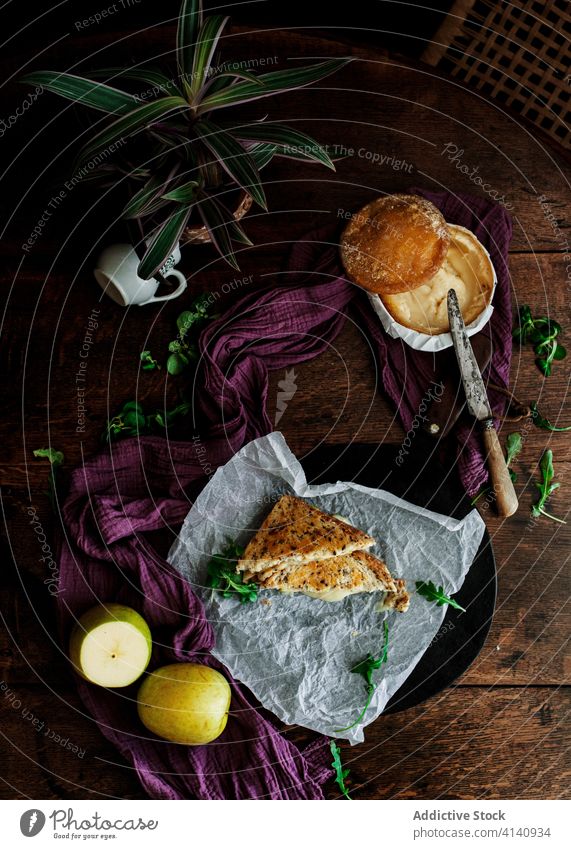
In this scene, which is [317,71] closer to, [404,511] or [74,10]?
[404,511]

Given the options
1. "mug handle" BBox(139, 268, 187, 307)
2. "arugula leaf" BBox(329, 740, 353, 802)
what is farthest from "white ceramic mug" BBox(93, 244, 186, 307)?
"arugula leaf" BBox(329, 740, 353, 802)

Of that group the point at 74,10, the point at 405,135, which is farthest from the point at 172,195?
the point at 74,10

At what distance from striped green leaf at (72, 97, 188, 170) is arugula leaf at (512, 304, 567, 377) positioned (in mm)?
550

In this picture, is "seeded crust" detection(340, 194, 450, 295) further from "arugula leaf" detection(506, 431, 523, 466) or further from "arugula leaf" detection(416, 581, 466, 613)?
"arugula leaf" detection(416, 581, 466, 613)

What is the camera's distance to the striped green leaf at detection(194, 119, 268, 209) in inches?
33.9

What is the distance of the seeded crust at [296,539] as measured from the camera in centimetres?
102

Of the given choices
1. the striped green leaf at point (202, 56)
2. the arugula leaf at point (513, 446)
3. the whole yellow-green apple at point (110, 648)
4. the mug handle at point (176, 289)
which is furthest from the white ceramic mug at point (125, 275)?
the arugula leaf at point (513, 446)

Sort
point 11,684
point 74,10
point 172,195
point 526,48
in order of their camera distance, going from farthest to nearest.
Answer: point 74,10, point 526,48, point 11,684, point 172,195

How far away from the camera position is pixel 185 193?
88 centimetres

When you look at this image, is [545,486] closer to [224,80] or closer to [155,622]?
[155,622]

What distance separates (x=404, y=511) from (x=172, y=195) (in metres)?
0.52

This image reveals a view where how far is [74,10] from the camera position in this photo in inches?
57.9

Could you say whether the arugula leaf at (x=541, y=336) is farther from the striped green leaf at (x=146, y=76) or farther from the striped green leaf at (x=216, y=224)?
the striped green leaf at (x=146, y=76)

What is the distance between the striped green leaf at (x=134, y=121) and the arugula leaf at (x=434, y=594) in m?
0.69
